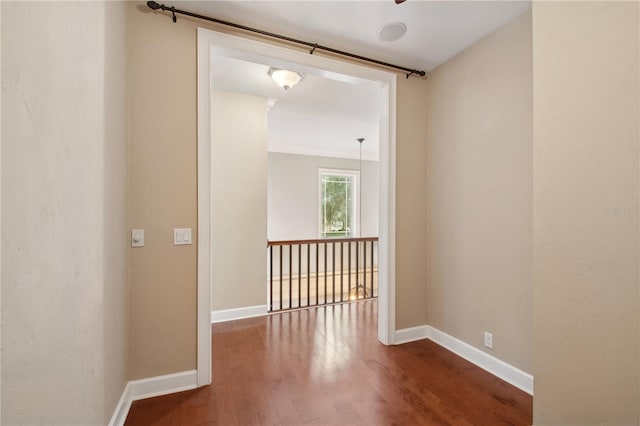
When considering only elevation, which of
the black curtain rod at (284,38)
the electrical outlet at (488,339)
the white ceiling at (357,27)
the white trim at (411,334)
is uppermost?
the white ceiling at (357,27)

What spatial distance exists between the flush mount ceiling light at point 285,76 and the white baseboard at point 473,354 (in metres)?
2.71

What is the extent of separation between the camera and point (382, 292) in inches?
103

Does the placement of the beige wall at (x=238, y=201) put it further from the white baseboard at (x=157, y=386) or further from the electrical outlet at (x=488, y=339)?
the electrical outlet at (x=488, y=339)

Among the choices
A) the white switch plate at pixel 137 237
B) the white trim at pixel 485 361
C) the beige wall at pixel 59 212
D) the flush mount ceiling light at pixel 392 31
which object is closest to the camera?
the beige wall at pixel 59 212

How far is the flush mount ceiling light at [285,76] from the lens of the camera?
2670 mm

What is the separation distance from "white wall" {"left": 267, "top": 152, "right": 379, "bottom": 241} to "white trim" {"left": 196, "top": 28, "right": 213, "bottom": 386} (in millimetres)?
4265

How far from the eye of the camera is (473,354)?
2281 millimetres

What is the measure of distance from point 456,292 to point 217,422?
82.9 inches

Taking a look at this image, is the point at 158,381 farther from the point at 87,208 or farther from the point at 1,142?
the point at 1,142

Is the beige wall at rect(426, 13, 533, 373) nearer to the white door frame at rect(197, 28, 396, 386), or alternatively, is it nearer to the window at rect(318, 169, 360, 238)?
the white door frame at rect(197, 28, 396, 386)

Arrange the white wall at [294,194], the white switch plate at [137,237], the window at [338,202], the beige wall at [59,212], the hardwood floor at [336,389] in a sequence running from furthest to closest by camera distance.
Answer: the window at [338,202] < the white wall at [294,194] < the white switch plate at [137,237] < the hardwood floor at [336,389] < the beige wall at [59,212]

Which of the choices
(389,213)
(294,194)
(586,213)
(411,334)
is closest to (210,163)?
(389,213)

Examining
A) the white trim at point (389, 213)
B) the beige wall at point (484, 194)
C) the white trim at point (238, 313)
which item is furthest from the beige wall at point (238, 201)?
the beige wall at point (484, 194)

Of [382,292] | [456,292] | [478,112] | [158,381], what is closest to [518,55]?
[478,112]
